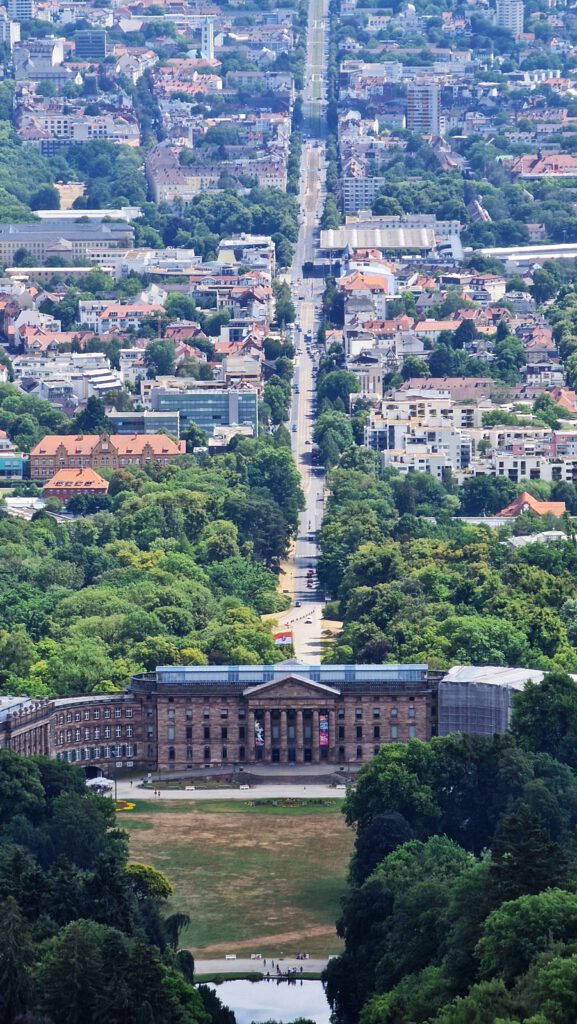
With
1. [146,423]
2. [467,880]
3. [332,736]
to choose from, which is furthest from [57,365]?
[467,880]

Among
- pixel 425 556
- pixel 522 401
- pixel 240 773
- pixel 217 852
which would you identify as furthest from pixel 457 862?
pixel 522 401

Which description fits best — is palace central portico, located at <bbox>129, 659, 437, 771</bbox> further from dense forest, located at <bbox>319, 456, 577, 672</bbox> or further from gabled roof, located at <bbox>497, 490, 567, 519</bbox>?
gabled roof, located at <bbox>497, 490, 567, 519</bbox>

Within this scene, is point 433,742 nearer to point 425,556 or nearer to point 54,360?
point 425,556

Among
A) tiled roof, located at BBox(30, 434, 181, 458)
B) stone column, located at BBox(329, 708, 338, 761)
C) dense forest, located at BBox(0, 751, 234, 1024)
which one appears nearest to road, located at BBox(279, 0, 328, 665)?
tiled roof, located at BBox(30, 434, 181, 458)

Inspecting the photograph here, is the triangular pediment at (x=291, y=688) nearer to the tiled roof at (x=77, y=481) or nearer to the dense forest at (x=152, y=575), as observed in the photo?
the dense forest at (x=152, y=575)

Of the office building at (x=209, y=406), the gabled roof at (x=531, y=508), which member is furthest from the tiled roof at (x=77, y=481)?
the gabled roof at (x=531, y=508)
